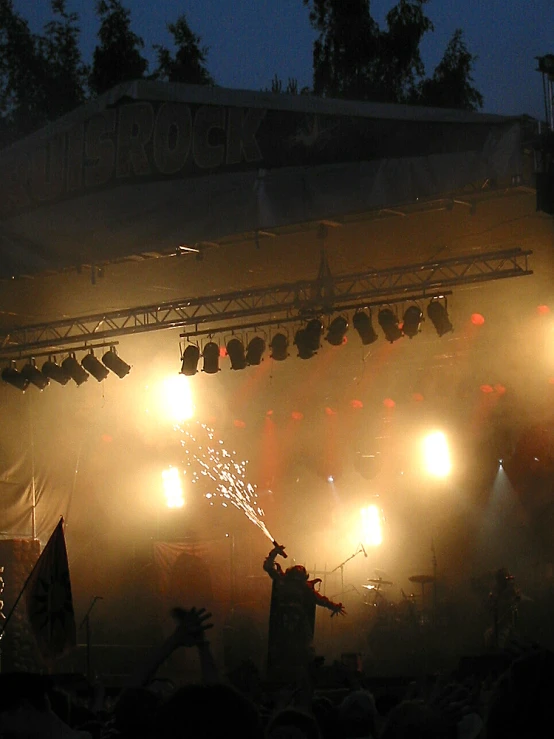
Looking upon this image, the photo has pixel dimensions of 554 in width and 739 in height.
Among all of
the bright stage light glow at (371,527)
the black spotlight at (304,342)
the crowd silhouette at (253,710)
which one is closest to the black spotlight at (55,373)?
the black spotlight at (304,342)

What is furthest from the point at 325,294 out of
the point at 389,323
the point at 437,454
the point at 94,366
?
the point at 437,454

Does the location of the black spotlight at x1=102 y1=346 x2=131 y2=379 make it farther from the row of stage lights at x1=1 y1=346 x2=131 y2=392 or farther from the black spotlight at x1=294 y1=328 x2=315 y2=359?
the black spotlight at x1=294 y1=328 x2=315 y2=359

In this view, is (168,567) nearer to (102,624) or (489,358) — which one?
(102,624)

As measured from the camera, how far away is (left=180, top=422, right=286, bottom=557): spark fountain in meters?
15.2

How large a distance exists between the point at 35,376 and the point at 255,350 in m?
2.73

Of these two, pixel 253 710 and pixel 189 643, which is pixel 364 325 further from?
pixel 253 710

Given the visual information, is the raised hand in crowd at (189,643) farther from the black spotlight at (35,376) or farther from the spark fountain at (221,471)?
the spark fountain at (221,471)

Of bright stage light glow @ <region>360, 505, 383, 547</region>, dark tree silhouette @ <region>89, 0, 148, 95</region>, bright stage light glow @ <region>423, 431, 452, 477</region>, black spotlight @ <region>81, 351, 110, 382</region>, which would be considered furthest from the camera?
dark tree silhouette @ <region>89, 0, 148, 95</region>

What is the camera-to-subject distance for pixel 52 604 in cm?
679

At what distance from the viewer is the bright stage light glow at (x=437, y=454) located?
1470 centimetres

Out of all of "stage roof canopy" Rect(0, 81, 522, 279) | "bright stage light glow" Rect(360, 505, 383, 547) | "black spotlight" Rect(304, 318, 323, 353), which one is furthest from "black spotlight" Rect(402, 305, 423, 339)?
"bright stage light glow" Rect(360, 505, 383, 547)

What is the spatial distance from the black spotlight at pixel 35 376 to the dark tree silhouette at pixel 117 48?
957cm

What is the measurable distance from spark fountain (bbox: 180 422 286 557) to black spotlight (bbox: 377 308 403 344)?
4.95 m

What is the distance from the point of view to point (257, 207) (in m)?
8.66
